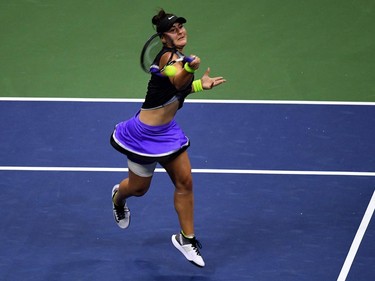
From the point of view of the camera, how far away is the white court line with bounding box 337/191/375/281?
8.88 metres

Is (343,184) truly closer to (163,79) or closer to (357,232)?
(357,232)

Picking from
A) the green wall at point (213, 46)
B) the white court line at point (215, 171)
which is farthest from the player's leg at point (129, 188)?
the green wall at point (213, 46)

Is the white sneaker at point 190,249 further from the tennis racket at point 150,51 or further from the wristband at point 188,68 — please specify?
the wristband at point 188,68

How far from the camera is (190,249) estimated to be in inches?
349

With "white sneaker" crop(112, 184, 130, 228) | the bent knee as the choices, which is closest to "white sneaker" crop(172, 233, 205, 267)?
the bent knee

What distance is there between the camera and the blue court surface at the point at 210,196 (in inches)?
356

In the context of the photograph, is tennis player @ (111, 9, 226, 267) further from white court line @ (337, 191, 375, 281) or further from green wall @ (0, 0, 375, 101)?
green wall @ (0, 0, 375, 101)

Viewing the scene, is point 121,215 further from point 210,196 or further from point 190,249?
point 210,196

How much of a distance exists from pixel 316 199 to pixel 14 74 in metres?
4.63

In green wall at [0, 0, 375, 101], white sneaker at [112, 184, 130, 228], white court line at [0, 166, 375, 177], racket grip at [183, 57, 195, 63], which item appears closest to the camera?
racket grip at [183, 57, 195, 63]

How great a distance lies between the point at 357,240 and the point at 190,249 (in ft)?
5.66

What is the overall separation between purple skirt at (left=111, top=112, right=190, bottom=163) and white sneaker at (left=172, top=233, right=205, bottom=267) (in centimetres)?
85

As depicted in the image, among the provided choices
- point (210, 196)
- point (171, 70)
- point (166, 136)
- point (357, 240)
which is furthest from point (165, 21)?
point (357, 240)

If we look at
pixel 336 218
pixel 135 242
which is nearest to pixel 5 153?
pixel 135 242
